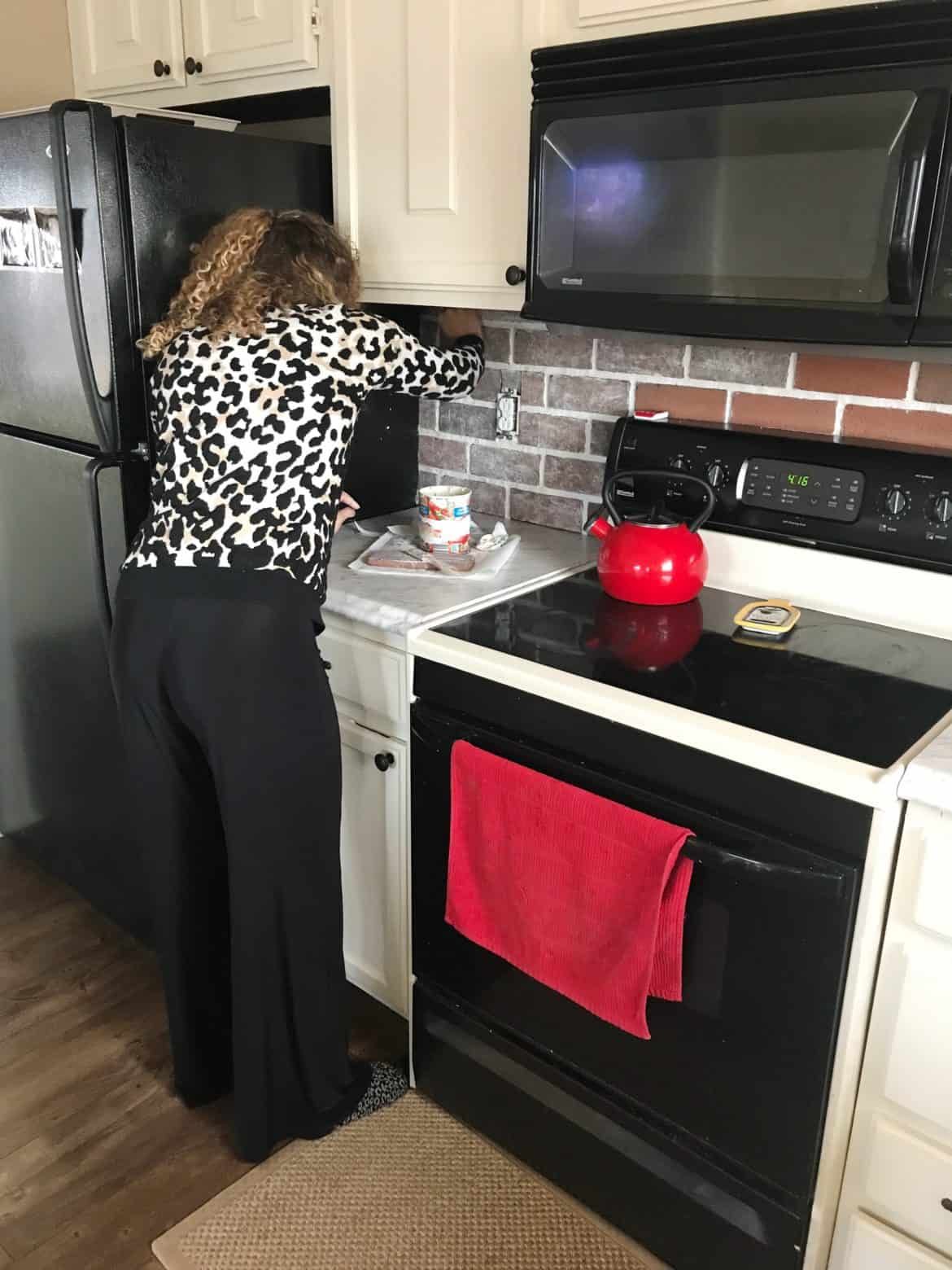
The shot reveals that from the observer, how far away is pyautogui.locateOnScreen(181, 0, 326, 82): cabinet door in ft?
6.15

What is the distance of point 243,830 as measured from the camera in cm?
160

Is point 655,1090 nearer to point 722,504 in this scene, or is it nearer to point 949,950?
point 949,950

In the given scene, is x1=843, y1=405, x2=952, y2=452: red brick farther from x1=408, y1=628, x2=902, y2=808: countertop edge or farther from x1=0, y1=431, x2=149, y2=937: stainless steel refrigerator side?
x1=0, y1=431, x2=149, y2=937: stainless steel refrigerator side

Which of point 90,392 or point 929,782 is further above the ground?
point 90,392

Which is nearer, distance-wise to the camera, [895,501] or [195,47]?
[895,501]

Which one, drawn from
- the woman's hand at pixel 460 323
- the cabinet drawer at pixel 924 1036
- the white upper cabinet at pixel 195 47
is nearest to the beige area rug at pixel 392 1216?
the cabinet drawer at pixel 924 1036

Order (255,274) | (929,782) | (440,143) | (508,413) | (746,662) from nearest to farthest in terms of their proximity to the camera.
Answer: (929,782)
(746,662)
(255,274)
(440,143)
(508,413)

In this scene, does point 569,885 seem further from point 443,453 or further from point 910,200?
point 443,453

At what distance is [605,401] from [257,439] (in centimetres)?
77

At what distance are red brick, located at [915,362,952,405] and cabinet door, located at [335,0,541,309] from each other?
A: 64cm

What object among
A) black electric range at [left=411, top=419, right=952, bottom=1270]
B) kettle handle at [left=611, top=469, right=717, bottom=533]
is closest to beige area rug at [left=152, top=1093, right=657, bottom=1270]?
black electric range at [left=411, top=419, right=952, bottom=1270]

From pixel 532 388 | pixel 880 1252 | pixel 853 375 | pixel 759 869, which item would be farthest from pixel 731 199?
pixel 880 1252

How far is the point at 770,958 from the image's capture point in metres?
1.29

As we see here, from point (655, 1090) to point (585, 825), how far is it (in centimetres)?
41
